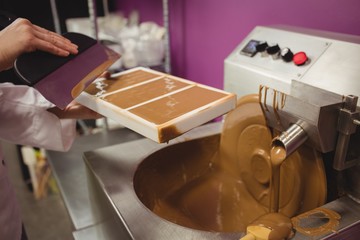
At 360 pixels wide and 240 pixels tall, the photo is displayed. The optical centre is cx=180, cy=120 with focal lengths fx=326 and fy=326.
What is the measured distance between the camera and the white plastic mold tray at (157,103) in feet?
2.44

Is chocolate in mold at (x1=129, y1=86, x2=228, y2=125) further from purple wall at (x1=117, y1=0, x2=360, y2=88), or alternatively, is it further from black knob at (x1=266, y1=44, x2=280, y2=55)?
purple wall at (x1=117, y1=0, x2=360, y2=88)

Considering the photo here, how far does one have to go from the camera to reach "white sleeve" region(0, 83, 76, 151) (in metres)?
1.11

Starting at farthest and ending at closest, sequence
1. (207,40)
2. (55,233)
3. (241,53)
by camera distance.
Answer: (55,233) → (207,40) → (241,53)

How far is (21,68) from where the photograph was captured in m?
0.79

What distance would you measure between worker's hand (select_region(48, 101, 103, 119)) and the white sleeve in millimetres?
22

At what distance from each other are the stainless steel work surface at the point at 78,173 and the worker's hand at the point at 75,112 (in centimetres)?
34

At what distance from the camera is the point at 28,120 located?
114 cm

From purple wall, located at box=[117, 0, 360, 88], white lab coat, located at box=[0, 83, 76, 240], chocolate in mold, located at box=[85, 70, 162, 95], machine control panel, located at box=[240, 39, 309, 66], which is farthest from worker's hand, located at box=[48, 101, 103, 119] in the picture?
purple wall, located at box=[117, 0, 360, 88]

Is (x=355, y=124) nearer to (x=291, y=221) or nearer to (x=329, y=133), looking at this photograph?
(x=329, y=133)

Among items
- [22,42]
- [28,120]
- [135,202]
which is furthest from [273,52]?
[28,120]

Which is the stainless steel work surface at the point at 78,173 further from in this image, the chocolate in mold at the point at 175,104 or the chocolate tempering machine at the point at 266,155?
the chocolate in mold at the point at 175,104

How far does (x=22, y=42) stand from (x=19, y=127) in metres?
0.43

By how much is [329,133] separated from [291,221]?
0.21m

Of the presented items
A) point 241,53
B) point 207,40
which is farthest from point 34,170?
point 241,53
